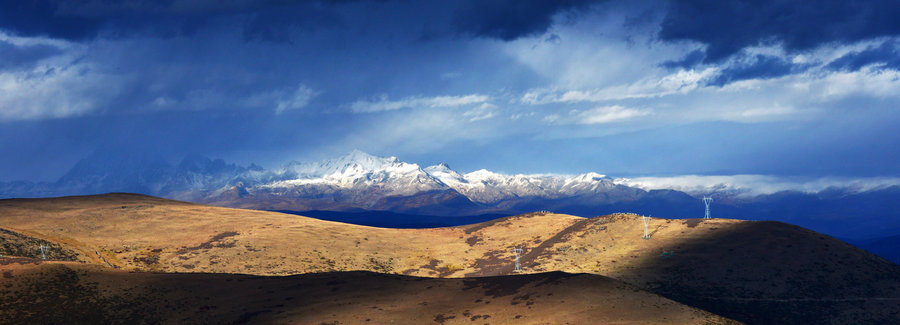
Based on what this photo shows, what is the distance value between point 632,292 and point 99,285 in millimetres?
76690

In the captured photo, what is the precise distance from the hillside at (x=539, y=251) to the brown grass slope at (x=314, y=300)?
1717 inches

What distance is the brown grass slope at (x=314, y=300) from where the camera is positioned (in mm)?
60562

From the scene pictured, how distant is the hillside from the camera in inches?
4063

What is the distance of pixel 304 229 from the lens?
559 feet

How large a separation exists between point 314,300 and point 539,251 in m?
88.6

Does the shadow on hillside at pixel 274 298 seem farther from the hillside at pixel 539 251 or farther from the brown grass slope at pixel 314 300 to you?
the hillside at pixel 539 251

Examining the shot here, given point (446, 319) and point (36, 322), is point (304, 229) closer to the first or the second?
point (36, 322)

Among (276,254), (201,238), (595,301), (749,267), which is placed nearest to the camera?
(595,301)

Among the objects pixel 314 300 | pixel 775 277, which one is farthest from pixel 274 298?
pixel 775 277

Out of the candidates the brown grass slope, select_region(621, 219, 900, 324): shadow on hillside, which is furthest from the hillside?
A: the brown grass slope

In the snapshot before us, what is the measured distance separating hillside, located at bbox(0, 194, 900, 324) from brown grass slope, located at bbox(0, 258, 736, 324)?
4362 cm

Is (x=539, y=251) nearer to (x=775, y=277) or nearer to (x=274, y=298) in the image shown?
(x=775, y=277)

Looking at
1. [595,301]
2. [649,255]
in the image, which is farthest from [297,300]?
[649,255]

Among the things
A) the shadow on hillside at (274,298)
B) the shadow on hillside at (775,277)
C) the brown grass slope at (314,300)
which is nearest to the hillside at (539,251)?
the shadow on hillside at (775,277)
